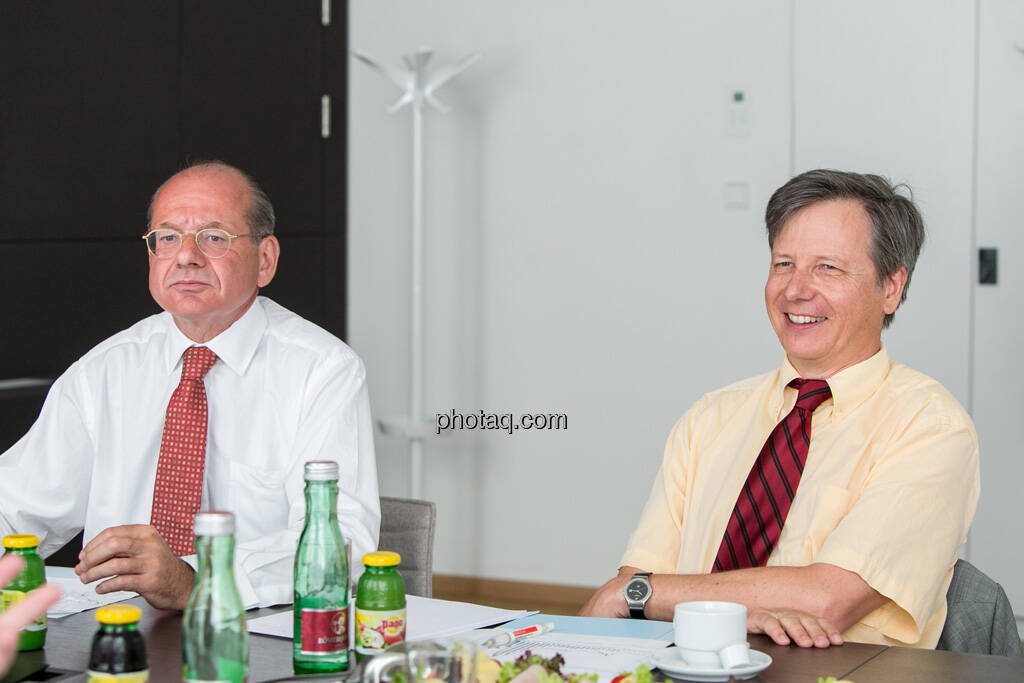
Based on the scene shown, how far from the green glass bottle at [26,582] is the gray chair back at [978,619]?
1268 millimetres

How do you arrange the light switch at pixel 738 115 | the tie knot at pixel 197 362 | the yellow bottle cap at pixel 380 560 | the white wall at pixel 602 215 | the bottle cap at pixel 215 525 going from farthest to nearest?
the light switch at pixel 738 115
the white wall at pixel 602 215
the tie knot at pixel 197 362
the yellow bottle cap at pixel 380 560
the bottle cap at pixel 215 525

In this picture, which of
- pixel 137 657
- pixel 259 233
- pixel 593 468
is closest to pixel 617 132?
pixel 593 468

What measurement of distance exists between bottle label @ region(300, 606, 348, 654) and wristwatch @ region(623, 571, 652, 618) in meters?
0.61

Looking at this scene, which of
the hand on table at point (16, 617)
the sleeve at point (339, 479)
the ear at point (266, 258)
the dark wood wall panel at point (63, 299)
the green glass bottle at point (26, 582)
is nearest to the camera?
the hand on table at point (16, 617)

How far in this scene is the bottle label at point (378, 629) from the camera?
4.50ft

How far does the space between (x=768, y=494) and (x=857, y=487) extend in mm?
144

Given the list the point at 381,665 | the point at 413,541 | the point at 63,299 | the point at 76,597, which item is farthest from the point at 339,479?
the point at 63,299

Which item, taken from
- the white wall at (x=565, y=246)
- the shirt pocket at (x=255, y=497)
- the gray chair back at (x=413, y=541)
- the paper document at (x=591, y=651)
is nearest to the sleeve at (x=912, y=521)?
the paper document at (x=591, y=651)

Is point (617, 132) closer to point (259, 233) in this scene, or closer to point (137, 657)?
point (259, 233)

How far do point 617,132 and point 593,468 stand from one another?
1288 millimetres

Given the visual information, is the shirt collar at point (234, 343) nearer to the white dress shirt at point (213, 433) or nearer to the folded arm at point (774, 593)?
the white dress shirt at point (213, 433)

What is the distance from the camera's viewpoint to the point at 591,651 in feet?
4.99

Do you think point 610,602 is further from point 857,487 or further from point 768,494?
point 857,487

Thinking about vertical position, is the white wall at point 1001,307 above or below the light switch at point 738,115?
below
